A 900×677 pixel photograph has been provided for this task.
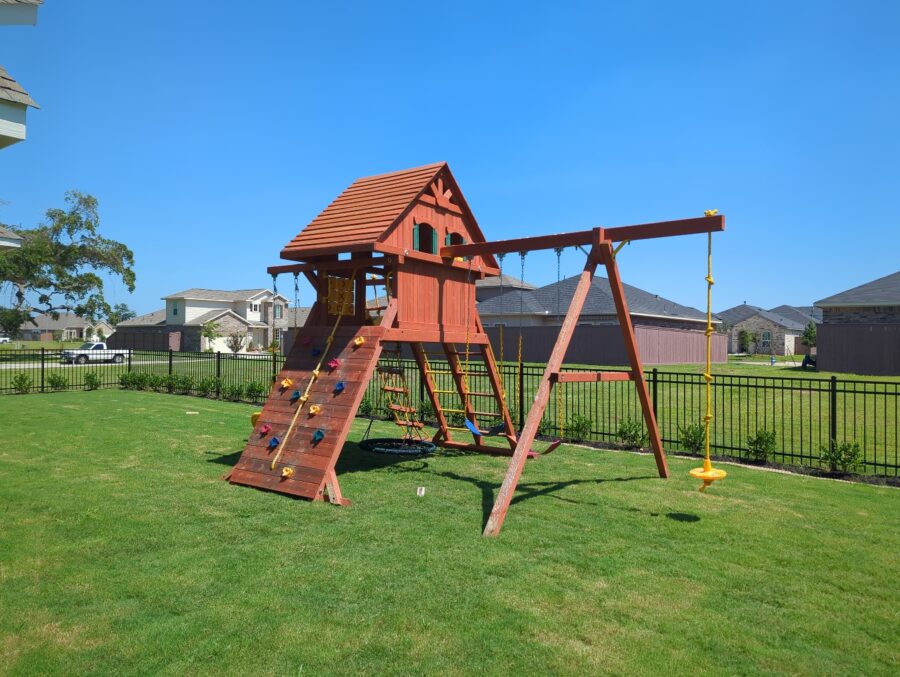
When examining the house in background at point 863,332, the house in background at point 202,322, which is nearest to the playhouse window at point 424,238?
the house in background at point 863,332

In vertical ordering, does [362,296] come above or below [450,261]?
below

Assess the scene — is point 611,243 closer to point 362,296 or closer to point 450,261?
point 450,261

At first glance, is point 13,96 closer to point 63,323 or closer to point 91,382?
point 91,382

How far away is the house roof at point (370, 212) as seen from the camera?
8.77 metres

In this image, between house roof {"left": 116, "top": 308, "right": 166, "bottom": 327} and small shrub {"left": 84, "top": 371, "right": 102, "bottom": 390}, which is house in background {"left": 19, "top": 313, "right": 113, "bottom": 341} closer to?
house roof {"left": 116, "top": 308, "right": 166, "bottom": 327}

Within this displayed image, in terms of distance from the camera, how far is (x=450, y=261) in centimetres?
984

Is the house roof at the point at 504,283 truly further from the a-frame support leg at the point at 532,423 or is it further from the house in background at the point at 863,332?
the a-frame support leg at the point at 532,423

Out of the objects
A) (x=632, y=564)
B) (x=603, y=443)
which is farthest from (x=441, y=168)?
(x=632, y=564)

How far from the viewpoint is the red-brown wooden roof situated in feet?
28.9

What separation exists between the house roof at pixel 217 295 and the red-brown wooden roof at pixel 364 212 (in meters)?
54.5

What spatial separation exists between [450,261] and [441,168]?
1544 millimetres

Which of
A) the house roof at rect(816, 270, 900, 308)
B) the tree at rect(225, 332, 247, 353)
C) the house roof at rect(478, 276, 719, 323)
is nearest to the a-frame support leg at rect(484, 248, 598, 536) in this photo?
the house roof at rect(478, 276, 719, 323)

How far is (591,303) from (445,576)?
36.5 metres

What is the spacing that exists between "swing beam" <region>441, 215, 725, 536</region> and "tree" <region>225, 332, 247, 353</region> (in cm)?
4852
